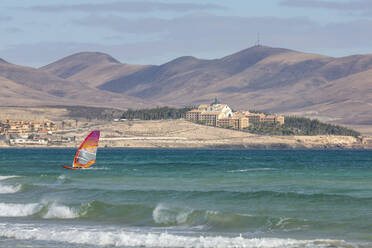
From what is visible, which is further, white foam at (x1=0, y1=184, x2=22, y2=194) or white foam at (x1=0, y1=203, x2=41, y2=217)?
white foam at (x1=0, y1=184, x2=22, y2=194)

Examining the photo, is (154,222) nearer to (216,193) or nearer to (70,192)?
(216,193)

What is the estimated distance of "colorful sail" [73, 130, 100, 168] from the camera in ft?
322

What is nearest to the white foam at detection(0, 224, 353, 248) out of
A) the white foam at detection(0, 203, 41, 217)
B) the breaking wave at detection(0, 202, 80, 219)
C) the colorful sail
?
the breaking wave at detection(0, 202, 80, 219)

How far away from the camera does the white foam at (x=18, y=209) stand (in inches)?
2044

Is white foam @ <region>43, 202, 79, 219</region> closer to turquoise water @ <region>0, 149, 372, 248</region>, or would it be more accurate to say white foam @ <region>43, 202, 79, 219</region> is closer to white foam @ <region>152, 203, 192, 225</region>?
turquoise water @ <region>0, 149, 372, 248</region>

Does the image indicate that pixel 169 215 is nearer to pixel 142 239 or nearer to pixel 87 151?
pixel 142 239

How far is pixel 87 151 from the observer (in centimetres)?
10075

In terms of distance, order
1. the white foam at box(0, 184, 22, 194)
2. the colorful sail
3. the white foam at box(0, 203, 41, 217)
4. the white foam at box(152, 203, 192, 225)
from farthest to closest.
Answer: the colorful sail < the white foam at box(0, 184, 22, 194) < the white foam at box(0, 203, 41, 217) < the white foam at box(152, 203, 192, 225)

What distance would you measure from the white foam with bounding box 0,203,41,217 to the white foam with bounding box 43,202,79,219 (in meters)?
1.27

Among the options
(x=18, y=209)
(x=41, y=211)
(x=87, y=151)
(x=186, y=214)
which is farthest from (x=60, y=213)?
(x=87, y=151)

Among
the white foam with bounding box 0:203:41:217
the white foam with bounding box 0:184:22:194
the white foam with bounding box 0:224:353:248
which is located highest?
the white foam with bounding box 0:224:353:248

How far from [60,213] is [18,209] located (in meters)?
3.49

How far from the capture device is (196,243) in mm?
38719

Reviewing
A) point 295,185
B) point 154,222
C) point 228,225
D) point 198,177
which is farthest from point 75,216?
point 198,177
